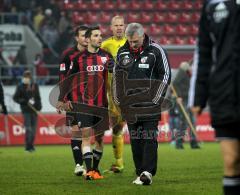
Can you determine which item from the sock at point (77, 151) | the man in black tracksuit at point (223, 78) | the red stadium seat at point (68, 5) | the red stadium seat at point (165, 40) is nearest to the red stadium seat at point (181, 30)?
the red stadium seat at point (165, 40)

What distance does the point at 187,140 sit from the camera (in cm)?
2500

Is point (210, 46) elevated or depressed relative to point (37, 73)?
elevated

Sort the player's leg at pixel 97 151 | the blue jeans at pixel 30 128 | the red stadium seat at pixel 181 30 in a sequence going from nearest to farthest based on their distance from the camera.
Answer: the player's leg at pixel 97 151 < the blue jeans at pixel 30 128 < the red stadium seat at pixel 181 30

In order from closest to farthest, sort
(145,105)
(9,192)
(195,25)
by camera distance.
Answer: (9,192), (145,105), (195,25)

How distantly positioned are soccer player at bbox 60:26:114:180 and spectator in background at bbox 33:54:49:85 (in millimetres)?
14357

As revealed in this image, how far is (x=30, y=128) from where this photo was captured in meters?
21.1

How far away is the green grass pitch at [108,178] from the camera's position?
9656mm

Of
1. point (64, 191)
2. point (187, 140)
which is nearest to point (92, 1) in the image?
point (187, 140)

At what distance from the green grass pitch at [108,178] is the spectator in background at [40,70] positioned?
10080 millimetres

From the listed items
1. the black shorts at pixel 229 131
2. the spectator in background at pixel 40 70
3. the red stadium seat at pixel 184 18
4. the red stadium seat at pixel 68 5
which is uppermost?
the black shorts at pixel 229 131

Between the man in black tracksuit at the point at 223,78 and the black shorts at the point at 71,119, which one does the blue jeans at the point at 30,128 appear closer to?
the black shorts at the point at 71,119

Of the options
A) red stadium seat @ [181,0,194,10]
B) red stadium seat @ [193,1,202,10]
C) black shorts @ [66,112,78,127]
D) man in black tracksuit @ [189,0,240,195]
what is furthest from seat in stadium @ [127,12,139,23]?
man in black tracksuit @ [189,0,240,195]

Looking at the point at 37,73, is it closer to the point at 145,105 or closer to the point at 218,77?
the point at 145,105

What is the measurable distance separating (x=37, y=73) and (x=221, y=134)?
20706mm
